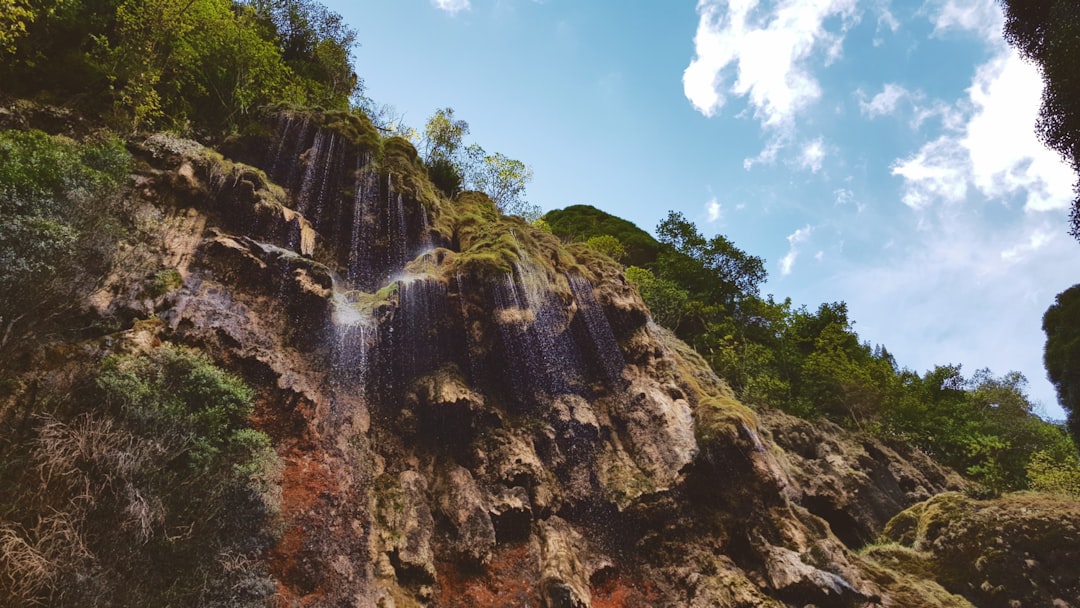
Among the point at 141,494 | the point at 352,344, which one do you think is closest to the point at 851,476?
the point at 352,344

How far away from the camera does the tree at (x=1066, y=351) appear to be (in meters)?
23.7

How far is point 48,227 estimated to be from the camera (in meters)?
9.31

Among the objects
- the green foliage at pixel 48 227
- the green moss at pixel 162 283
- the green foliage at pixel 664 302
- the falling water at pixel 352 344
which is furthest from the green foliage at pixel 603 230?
the green foliage at pixel 48 227

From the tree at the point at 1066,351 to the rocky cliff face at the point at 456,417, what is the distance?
1228 cm

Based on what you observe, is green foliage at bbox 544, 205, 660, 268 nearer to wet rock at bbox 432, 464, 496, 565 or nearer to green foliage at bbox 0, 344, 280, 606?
wet rock at bbox 432, 464, 496, 565

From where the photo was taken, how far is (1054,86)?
1241 centimetres

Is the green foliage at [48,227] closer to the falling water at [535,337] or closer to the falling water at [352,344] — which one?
the falling water at [352,344]

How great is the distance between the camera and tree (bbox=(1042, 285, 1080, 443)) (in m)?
23.7

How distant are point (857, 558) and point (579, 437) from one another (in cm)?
816

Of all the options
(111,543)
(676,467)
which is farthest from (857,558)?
(111,543)

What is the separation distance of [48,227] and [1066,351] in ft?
124

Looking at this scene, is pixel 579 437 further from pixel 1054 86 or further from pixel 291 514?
pixel 1054 86

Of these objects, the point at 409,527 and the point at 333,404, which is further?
the point at 333,404

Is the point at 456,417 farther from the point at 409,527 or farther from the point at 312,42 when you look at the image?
the point at 312,42
